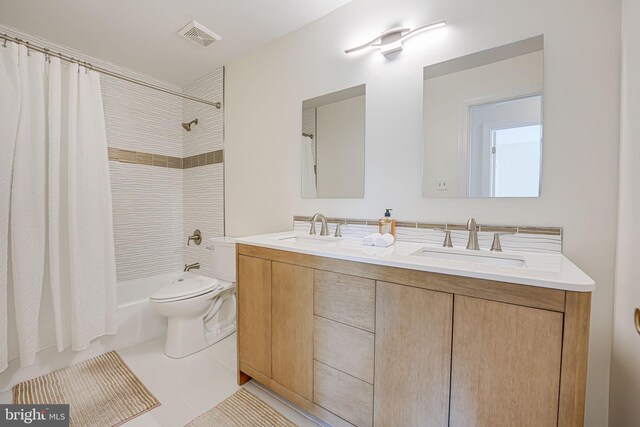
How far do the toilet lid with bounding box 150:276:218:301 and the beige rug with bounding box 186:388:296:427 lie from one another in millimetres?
718

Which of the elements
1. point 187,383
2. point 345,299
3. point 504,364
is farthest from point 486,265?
point 187,383

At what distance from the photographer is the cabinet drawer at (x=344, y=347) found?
1.03 metres

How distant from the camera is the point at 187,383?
157 cm

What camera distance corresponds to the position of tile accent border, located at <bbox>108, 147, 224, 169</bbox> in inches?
95.6

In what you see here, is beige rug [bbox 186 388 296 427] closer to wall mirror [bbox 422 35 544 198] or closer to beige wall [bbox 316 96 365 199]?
beige wall [bbox 316 96 365 199]

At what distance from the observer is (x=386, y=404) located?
985 mm

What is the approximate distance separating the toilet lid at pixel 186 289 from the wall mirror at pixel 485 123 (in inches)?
63.7

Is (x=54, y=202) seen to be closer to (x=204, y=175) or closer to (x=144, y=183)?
(x=144, y=183)

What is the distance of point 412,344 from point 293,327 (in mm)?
562

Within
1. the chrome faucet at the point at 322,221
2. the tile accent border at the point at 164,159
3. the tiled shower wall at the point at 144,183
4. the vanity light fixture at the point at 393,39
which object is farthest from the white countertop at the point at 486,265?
the tiled shower wall at the point at 144,183

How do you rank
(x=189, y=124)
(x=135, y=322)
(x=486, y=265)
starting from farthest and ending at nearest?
1. (x=189, y=124)
2. (x=135, y=322)
3. (x=486, y=265)

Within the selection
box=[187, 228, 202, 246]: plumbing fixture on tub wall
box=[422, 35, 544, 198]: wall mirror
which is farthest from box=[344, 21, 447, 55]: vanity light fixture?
box=[187, 228, 202, 246]: plumbing fixture on tub wall

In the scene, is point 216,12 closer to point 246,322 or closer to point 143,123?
point 143,123

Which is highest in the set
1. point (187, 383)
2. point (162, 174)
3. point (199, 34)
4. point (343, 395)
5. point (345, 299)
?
point (199, 34)
